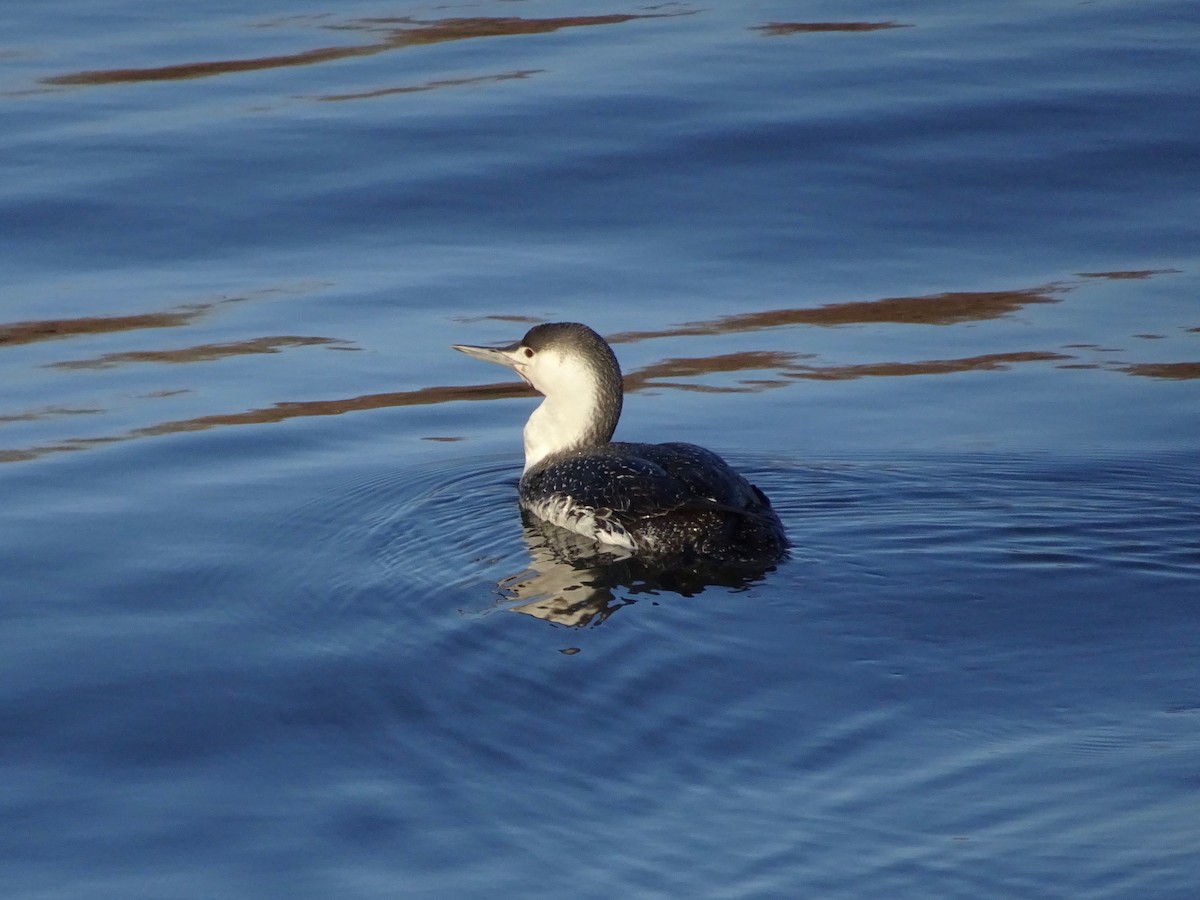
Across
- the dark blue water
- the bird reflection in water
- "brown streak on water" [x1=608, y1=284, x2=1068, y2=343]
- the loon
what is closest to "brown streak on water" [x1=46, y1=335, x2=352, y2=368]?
the dark blue water

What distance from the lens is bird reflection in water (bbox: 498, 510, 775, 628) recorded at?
5977 millimetres

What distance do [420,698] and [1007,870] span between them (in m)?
1.85

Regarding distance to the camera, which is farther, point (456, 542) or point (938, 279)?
point (938, 279)

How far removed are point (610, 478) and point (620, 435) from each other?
1.49 metres

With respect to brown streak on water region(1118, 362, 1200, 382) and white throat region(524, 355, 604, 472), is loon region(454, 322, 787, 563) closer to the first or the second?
white throat region(524, 355, 604, 472)

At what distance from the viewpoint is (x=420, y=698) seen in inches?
207

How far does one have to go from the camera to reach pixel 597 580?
6301 mm

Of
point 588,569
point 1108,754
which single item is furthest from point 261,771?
point 1108,754

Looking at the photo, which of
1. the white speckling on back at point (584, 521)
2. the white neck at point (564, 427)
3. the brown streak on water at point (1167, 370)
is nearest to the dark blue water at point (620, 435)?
the brown streak on water at point (1167, 370)

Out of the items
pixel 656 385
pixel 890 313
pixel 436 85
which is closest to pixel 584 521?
pixel 656 385

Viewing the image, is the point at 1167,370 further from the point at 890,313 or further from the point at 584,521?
the point at 584,521

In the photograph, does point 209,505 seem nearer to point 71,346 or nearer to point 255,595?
point 255,595

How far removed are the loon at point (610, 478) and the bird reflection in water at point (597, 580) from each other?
0.04 m

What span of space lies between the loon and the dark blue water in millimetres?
164
